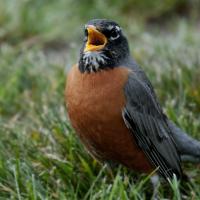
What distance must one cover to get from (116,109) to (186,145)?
2.18 ft

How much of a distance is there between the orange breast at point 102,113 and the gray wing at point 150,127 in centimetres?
5

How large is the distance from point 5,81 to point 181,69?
1.58 meters

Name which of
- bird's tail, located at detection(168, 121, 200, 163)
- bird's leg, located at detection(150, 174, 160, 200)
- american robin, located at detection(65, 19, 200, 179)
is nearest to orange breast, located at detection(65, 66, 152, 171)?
american robin, located at detection(65, 19, 200, 179)

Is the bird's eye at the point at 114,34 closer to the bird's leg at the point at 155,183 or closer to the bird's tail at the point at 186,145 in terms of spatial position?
the bird's tail at the point at 186,145

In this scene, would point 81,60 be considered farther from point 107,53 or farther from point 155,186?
point 155,186

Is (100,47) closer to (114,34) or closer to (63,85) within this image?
(114,34)

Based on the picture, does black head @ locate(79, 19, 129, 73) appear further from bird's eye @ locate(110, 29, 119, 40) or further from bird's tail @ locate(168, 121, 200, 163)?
bird's tail @ locate(168, 121, 200, 163)

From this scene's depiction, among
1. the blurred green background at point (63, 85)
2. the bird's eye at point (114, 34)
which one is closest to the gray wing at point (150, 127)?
the blurred green background at point (63, 85)

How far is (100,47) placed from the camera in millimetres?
4637

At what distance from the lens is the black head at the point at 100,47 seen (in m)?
4.59

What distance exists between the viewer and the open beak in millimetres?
4566

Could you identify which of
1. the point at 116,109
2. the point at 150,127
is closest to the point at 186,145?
the point at 150,127

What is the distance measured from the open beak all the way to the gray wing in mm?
276

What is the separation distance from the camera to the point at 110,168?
191 inches
